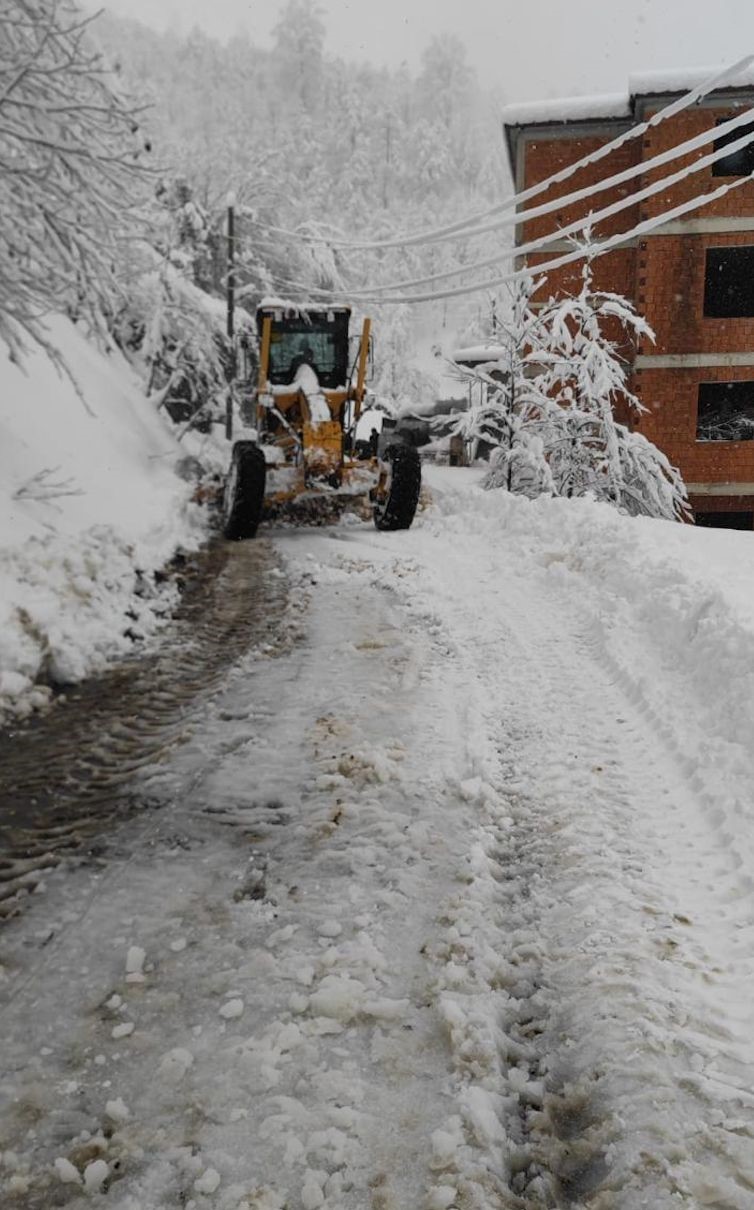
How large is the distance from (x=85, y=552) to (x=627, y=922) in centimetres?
569

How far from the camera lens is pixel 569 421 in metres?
14.4

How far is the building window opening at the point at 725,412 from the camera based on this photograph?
758 inches

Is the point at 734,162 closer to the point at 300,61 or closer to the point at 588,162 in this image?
the point at 588,162

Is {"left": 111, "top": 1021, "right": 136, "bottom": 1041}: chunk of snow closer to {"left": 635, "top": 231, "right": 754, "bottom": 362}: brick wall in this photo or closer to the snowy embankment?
the snowy embankment

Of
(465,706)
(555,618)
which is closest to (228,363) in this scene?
Answer: (555,618)

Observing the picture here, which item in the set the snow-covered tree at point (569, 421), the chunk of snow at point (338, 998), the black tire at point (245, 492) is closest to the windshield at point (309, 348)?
the black tire at point (245, 492)

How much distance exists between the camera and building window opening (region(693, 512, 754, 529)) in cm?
1959

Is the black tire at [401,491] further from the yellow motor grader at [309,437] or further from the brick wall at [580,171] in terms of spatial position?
the brick wall at [580,171]

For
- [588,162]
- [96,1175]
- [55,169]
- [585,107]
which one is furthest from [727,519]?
[96,1175]

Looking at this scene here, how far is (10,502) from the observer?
7281 mm

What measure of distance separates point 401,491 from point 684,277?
11.8 metres

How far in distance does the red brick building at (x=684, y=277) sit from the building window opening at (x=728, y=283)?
24 mm

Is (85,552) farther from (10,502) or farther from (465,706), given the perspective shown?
(465,706)

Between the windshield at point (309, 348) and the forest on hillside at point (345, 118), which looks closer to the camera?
the windshield at point (309, 348)
